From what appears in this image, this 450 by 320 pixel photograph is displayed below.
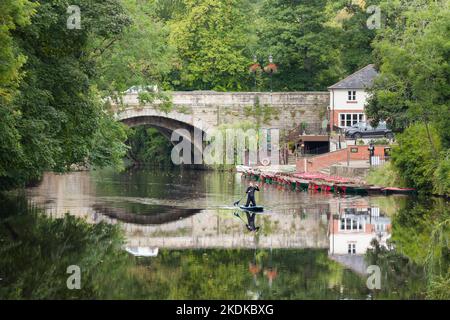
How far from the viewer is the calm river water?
82.4ft

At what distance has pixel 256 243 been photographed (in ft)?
109

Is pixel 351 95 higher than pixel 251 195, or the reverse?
→ pixel 351 95

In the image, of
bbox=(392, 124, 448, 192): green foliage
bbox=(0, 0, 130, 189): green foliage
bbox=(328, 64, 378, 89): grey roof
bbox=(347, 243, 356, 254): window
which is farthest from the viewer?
bbox=(328, 64, 378, 89): grey roof

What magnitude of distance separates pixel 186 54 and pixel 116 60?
1212 inches

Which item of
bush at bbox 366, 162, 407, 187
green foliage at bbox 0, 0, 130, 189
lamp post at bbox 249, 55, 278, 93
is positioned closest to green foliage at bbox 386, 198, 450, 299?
bush at bbox 366, 162, 407, 187

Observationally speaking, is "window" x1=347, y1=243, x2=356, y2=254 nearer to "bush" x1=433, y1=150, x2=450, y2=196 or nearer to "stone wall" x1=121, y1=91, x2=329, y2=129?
"bush" x1=433, y1=150, x2=450, y2=196

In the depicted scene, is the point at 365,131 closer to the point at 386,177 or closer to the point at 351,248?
the point at 386,177

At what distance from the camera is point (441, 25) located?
156 feet

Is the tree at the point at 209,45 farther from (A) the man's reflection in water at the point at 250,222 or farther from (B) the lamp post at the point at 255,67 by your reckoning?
(A) the man's reflection in water at the point at 250,222

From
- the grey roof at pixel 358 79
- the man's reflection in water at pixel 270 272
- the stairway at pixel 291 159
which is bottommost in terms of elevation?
the man's reflection in water at pixel 270 272

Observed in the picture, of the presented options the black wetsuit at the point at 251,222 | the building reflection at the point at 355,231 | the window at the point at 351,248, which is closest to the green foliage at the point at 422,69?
the building reflection at the point at 355,231

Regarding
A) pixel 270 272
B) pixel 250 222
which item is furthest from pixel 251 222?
pixel 270 272

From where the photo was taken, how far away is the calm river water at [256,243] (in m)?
25.1
